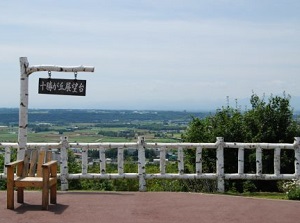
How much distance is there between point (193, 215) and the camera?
9.37 metres

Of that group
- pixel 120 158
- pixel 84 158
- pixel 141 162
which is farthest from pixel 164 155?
pixel 84 158

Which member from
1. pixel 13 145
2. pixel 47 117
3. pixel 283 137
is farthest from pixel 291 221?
pixel 47 117

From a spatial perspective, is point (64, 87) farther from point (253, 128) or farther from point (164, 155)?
point (253, 128)

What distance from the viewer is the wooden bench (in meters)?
9.73

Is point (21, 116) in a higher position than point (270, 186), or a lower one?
higher

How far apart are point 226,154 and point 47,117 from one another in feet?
227

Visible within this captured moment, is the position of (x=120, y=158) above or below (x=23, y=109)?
below

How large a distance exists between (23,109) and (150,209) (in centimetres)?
352

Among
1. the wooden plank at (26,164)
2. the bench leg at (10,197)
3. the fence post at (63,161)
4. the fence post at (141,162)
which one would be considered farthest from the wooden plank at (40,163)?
the fence post at (141,162)

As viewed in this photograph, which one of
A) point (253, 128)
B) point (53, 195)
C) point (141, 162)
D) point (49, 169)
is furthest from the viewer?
point (253, 128)

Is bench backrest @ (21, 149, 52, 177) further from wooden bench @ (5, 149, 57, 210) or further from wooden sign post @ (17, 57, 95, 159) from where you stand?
wooden sign post @ (17, 57, 95, 159)

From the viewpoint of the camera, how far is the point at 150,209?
32.4ft

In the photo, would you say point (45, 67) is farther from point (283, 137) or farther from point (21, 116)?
point (283, 137)

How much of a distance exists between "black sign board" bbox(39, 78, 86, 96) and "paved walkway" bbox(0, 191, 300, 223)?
7.23 ft
